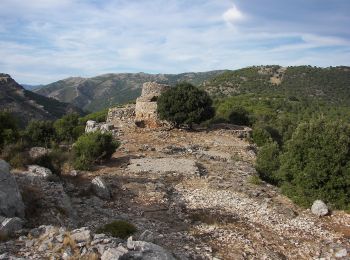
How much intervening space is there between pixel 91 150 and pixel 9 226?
999cm

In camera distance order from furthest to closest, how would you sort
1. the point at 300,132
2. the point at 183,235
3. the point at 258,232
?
1. the point at 300,132
2. the point at 258,232
3. the point at 183,235

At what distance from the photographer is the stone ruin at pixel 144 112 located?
1079 inches

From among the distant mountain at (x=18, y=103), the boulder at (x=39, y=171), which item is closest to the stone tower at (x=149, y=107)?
the boulder at (x=39, y=171)

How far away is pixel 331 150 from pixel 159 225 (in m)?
6.47

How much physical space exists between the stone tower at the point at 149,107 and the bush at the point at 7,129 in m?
9.10

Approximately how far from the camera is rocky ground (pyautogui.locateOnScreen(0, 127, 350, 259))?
7.56 metres

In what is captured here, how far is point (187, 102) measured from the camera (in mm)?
25703

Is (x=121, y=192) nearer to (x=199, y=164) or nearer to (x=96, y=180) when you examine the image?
(x=96, y=180)

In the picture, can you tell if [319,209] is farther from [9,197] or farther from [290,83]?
[290,83]

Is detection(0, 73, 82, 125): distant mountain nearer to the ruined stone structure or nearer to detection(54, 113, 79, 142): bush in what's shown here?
detection(54, 113, 79, 142): bush

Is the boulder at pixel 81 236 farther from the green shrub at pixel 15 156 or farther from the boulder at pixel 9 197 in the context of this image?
the green shrub at pixel 15 156

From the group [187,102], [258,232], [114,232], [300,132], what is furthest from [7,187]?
[187,102]

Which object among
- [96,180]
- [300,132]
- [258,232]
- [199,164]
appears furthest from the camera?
[199,164]

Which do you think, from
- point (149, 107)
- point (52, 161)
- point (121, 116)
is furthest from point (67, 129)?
point (52, 161)
